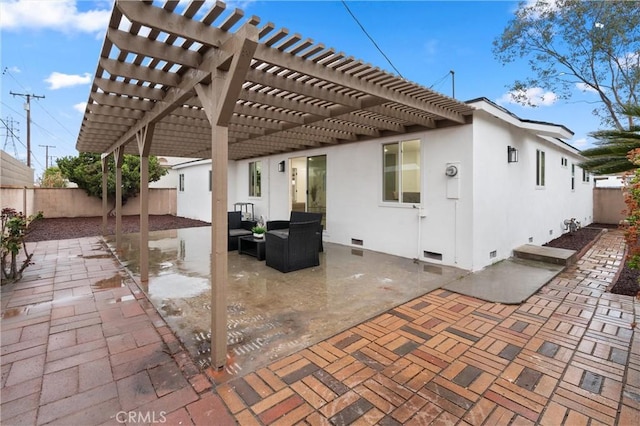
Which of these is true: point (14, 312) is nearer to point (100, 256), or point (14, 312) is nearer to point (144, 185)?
point (144, 185)

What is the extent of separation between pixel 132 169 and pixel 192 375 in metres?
14.4

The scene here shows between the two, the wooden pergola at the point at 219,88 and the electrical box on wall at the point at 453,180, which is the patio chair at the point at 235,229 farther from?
the electrical box on wall at the point at 453,180

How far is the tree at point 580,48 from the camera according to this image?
9.47 metres

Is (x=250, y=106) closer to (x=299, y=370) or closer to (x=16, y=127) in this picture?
(x=299, y=370)

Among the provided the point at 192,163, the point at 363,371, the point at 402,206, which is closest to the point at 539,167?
the point at 402,206

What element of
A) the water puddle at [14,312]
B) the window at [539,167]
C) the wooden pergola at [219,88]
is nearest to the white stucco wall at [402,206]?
the wooden pergola at [219,88]

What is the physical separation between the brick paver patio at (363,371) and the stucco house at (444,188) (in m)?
1.99

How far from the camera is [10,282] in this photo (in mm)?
4422

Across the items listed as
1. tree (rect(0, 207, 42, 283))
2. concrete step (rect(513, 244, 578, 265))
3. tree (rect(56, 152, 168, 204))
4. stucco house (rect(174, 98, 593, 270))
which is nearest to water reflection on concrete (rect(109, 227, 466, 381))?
stucco house (rect(174, 98, 593, 270))

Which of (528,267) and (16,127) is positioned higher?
(16,127)

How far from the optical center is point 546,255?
566cm

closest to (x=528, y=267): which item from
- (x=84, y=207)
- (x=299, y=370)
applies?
(x=299, y=370)

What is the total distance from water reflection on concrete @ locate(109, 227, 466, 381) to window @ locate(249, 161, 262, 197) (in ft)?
14.1

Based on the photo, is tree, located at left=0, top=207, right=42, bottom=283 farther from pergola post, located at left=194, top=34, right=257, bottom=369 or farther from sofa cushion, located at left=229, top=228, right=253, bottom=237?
pergola post, located at left=194, top=34, right=257, bottom=369
